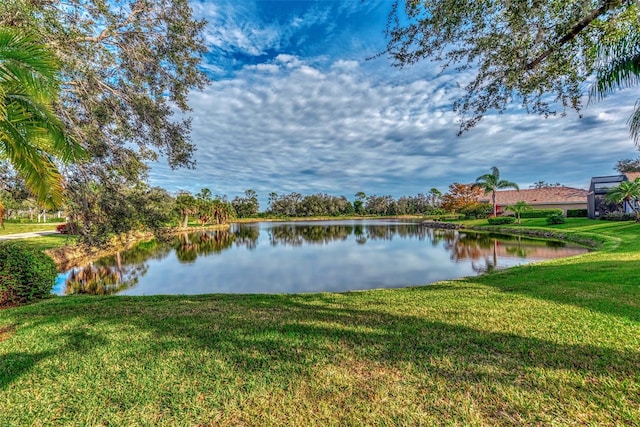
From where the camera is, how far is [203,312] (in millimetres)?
5328

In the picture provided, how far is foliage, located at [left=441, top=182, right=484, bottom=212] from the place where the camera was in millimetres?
45281

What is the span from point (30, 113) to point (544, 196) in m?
55.1

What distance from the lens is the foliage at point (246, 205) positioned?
76.2 m

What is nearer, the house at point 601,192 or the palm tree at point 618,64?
the palm tree at point 618,64

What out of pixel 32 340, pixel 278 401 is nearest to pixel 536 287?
pixel 278 401

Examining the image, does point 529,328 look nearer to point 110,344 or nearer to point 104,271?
point 110,344

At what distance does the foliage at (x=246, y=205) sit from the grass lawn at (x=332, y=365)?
72201mm

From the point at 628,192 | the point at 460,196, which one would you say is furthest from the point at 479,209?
the point at 628,192

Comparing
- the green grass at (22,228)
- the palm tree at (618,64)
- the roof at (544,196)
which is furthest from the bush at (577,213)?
the green grass at (22,228)

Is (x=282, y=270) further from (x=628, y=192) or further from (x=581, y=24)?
(x=628, y=192)

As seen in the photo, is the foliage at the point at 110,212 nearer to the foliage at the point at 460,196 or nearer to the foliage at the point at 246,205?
the foliage at the point at 460,196

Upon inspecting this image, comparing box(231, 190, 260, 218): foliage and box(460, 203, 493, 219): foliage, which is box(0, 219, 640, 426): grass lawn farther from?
box(231, 190, 260, 218): foliage

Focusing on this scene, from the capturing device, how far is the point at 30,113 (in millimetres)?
4051

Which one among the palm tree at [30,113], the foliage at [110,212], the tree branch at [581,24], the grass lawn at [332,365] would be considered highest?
the tree branch at [581,24]
